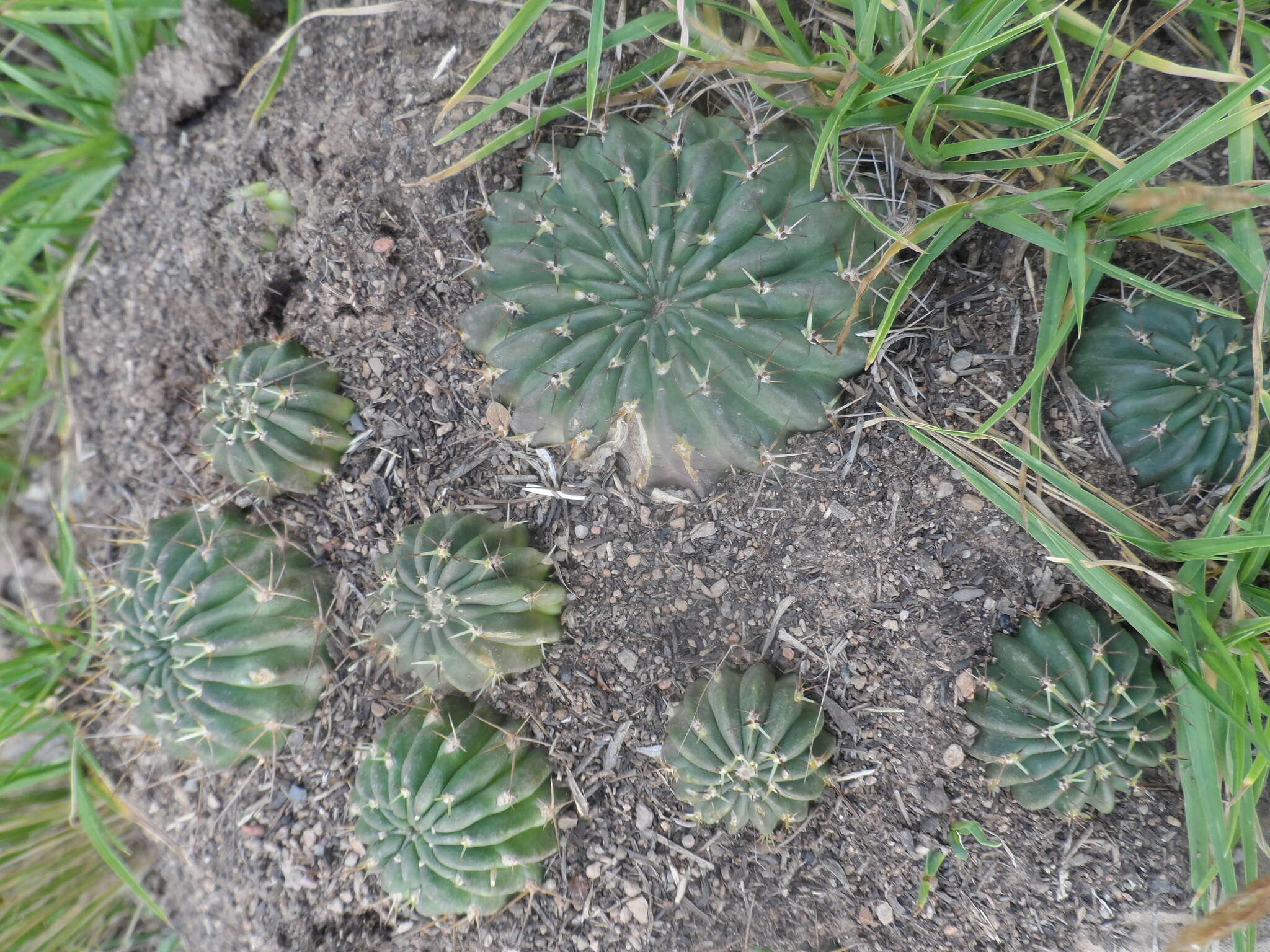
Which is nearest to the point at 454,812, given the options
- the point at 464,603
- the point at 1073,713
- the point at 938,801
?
the point at 464,603

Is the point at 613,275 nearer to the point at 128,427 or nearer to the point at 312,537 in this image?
the point at 312,537

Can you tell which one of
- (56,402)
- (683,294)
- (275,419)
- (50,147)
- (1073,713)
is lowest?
(1073,713)

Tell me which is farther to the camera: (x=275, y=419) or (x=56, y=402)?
(x=56, y=402)

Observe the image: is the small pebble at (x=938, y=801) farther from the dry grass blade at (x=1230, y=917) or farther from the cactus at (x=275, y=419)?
the cactus at (x=275, y=419)

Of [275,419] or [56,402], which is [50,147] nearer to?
[56,402]

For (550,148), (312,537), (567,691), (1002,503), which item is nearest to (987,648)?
(1002,503)

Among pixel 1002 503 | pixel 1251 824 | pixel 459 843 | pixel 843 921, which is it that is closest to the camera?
pixel 1251 824
